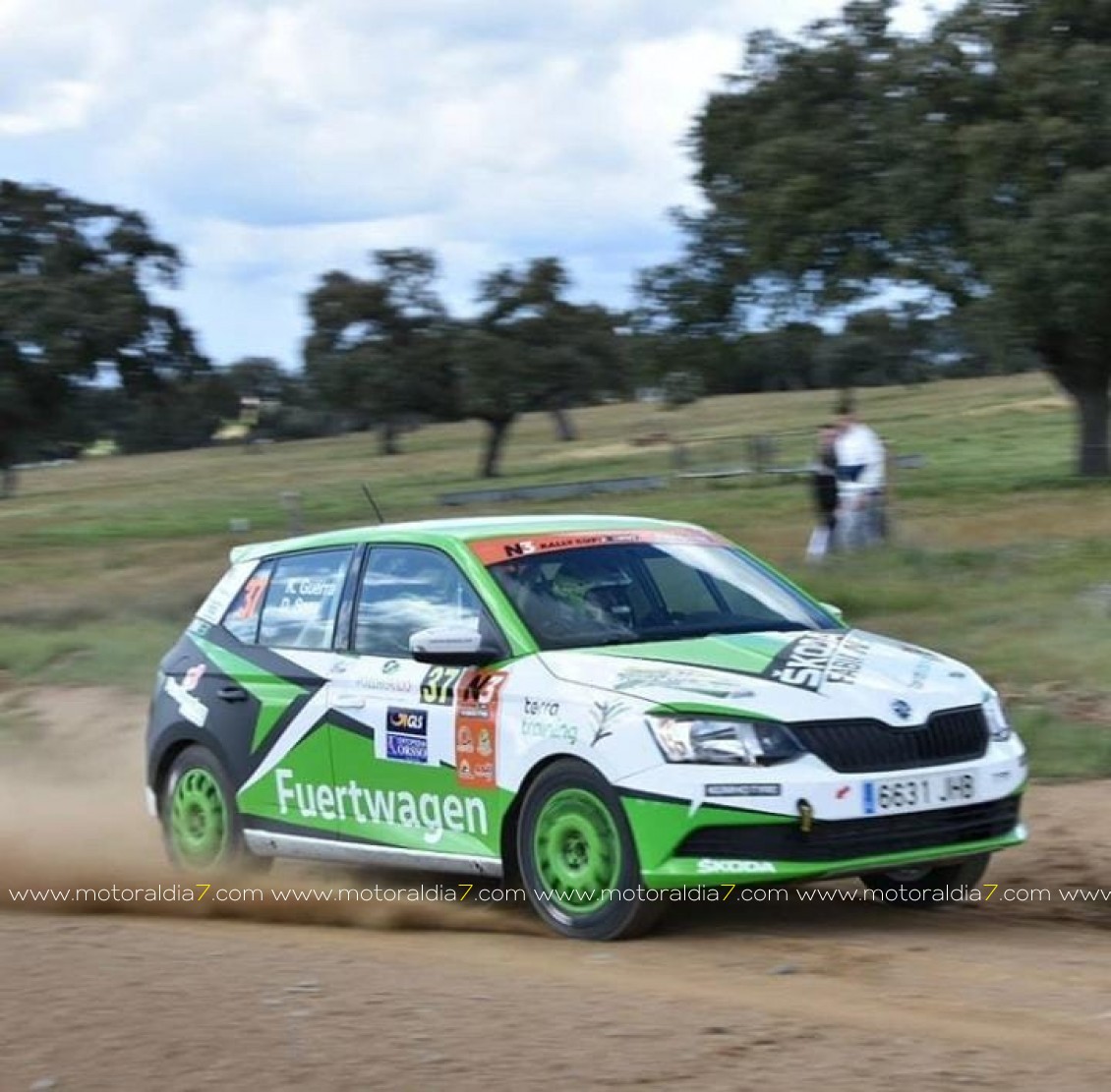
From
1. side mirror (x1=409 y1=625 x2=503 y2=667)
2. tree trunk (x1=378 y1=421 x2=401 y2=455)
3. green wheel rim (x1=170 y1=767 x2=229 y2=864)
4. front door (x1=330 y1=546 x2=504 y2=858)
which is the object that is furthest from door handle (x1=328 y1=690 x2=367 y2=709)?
tree trunk (x1=378 y1=421 x2=401 y2=455)

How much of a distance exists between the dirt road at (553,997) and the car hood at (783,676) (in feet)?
2.78

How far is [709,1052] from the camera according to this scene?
546 cm

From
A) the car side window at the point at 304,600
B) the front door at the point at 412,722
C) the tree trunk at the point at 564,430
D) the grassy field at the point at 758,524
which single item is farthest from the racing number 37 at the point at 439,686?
the tree trunk at the point at 564,430

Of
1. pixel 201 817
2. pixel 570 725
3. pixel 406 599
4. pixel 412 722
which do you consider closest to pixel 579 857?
pixel 570 725

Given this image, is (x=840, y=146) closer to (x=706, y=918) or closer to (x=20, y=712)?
(x=20, y=712)

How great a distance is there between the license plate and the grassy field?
13.3 feet

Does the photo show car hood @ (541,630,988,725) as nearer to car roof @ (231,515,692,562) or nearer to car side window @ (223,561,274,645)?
car roof @ (231,515,692,562)

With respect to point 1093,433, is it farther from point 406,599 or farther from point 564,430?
point 564,430

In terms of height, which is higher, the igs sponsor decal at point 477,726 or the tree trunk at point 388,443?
the tree trunk at point 388,443

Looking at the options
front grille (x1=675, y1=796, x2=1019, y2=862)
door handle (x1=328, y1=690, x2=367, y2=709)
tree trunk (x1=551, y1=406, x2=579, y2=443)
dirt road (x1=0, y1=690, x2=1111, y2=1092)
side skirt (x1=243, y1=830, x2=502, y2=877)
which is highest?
tree trunk (x1=551, y1=406, x2=579, y2=443)

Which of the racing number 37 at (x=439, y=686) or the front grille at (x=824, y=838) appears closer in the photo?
the front grille at (x=824, y=838)

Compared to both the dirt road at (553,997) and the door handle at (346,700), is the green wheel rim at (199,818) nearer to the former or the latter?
the dirt road at (553,997)

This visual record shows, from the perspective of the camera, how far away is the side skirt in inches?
313

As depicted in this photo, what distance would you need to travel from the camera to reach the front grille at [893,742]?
7223mm
